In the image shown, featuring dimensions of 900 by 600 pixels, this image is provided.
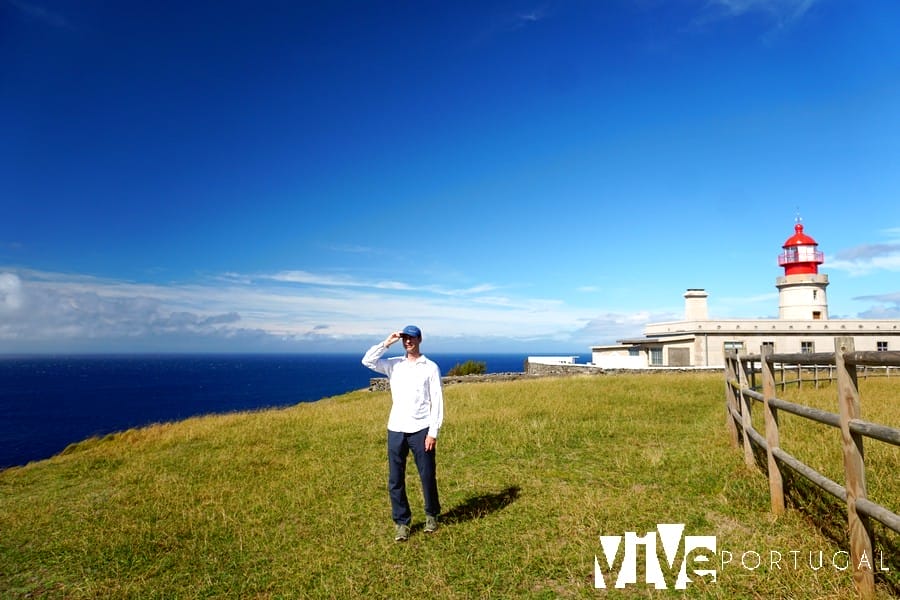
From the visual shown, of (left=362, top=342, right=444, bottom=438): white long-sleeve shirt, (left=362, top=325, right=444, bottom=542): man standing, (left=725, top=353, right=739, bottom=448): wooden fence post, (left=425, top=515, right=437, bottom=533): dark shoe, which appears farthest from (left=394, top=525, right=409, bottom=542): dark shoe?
(left=725, top=353, right=739, bottom=448): wooden fence post

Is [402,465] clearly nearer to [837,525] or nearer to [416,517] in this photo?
[416,517]

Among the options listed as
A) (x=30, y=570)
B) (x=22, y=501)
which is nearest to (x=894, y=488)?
(x=30, y=570)

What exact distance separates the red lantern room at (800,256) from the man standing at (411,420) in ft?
150

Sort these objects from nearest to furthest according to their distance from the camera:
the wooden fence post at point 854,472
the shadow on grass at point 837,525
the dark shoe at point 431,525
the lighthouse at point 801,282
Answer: the wooden fence post at point 854,472
the shadow on grass at point 837,525
the dark shoe at point 431,525
the lighthouse at point 801,282

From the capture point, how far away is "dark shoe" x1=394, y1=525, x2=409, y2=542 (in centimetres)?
Result: 650

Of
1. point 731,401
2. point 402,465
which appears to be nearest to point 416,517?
point 402,465

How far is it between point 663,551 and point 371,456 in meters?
6.86

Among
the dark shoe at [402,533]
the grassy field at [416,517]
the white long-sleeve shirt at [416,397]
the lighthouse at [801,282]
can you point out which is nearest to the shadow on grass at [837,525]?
the grassy field at [416,517]

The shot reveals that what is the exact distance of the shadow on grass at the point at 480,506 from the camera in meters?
7.22

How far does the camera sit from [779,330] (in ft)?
124

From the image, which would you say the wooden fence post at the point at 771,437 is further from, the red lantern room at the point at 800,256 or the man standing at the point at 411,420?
the red lantern room at the point at 800,256

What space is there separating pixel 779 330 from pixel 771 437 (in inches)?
1448

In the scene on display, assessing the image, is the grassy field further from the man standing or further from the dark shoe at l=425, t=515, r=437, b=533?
the man standing

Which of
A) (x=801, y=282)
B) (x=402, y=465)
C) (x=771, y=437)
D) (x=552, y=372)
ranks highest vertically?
(x=801, y=282)
